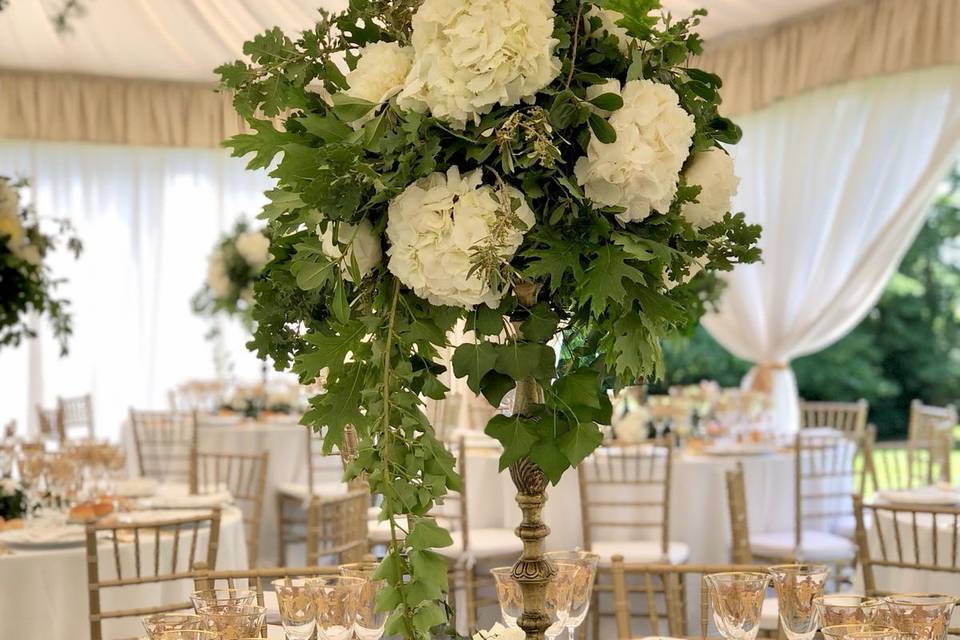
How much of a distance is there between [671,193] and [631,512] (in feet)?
14.0

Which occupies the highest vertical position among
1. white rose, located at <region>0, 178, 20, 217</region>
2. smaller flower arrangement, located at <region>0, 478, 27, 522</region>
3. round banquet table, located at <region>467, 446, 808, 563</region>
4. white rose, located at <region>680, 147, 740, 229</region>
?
white rose, located at <region>0, 178, 20, 217</region>

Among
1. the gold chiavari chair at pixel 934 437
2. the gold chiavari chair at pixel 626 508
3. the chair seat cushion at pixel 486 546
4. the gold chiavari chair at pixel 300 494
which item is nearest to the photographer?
the gold chiavari chair at pixel 626 508

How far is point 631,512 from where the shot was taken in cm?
539

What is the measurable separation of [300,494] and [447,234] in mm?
5734

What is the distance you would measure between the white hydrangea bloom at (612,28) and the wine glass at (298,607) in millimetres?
857

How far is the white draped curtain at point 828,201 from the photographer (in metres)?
7.31

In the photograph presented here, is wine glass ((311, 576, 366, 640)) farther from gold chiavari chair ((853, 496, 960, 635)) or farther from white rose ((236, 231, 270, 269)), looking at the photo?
white rose ((236, 231, 270, 269))

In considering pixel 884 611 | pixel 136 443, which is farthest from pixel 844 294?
pixel 884 611

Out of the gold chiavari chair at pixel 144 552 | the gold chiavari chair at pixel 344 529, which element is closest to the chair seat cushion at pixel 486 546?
the gold chiavari chair at pixel 344 529

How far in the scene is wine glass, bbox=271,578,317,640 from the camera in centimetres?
167

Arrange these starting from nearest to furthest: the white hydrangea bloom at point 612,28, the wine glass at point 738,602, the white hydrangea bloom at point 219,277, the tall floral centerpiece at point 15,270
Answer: the white hydrangea bloom at point 612,28
the wine glass at point 738,602
the tall floral centerpiece at point 15,270
the white hydrangea bloom at point 219,277

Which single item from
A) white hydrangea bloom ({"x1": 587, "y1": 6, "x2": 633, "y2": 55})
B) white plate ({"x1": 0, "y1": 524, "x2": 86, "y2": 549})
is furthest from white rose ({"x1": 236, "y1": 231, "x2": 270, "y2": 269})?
white hydrangea bloom ({"x1": 587, "y1": 6, "x2": 633, "y2": 55})

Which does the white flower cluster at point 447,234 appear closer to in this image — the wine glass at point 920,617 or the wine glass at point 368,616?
the wine glass at point 368,616

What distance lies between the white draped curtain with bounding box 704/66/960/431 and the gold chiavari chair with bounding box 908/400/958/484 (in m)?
0.91
